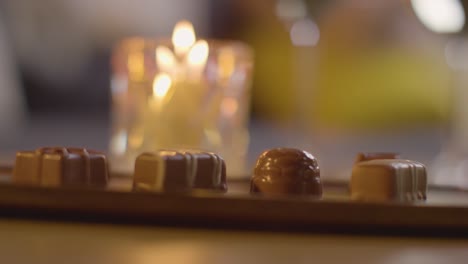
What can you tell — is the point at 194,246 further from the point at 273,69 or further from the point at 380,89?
the point at 273,69

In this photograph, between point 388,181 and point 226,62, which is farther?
point 226,62

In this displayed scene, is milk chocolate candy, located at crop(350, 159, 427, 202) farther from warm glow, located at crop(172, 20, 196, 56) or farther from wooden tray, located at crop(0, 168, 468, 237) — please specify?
warm glow, located at crop(172, 20, 196, 56)

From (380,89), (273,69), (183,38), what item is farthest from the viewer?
(273,69)

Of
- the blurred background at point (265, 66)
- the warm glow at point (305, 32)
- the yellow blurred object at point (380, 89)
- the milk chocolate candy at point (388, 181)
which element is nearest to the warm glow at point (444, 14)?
the warm glow at point (305, 32)

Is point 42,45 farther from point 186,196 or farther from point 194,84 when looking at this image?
point 186,196

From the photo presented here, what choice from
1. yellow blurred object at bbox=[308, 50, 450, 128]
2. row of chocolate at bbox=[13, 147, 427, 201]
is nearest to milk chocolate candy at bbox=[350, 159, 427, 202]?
row of chocolate at bbox=[13, 147, 427, 201]

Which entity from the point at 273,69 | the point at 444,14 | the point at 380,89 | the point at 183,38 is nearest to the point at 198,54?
the point at 183,38

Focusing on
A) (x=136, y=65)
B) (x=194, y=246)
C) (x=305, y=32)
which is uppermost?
(x=305, y=32)
